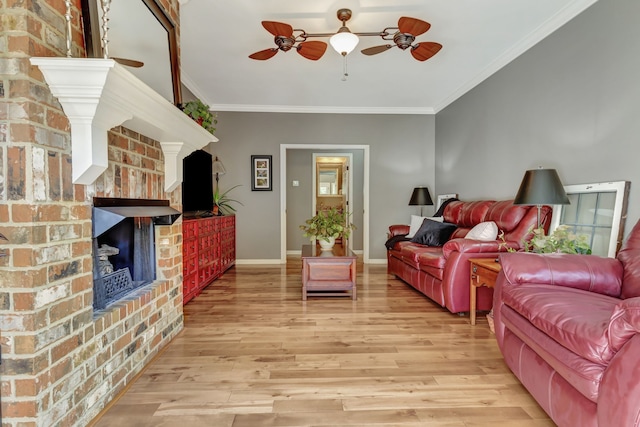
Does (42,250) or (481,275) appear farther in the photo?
(481,275)

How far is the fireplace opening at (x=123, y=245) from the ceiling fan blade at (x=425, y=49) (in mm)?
2370

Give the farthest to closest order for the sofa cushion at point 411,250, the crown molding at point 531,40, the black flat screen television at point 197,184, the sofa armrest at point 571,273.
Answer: the black flat screen television at point 197,184 → the sofa cushion at point 411,250 → the crown molding at point 531,40 → the sofa armrest at point 571,273

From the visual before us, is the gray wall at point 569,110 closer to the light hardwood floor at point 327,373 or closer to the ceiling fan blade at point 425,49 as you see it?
the ceiling fan blade at point 425,49

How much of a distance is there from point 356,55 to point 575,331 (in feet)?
10.1

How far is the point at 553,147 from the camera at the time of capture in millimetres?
2703

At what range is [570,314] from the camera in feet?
3.97

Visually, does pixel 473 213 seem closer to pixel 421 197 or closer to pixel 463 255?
pixel 463 255

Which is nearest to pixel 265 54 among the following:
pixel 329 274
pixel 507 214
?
pixel 329 274

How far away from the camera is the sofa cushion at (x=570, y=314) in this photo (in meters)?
1.05

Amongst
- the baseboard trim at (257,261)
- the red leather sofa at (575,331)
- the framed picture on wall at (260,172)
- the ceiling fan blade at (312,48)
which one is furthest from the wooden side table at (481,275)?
the framed picture on wall at (260,172)

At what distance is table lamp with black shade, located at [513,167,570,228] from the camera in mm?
2193

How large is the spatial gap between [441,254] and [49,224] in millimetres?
2817

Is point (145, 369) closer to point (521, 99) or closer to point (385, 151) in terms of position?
point (521, 99)

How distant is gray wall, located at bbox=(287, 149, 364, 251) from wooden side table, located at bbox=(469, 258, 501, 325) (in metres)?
3.87
